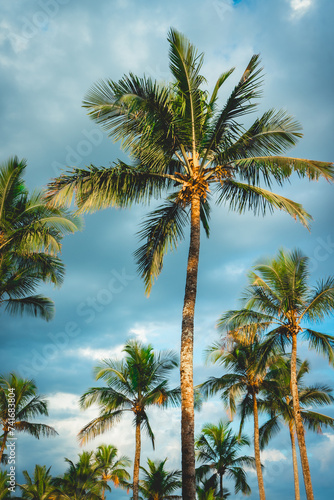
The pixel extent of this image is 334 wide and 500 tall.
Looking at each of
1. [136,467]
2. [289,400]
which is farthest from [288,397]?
[136,467]

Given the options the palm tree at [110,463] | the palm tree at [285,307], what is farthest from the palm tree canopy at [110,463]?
the palm tree at [285,307]

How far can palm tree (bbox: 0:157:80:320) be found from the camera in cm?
1359

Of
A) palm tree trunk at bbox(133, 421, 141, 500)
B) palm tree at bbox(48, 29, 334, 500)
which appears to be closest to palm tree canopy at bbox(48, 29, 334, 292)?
palm tree at bbox(48, 29, 334, 500)

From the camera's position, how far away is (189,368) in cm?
902

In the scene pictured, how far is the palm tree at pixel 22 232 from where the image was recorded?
535 inches

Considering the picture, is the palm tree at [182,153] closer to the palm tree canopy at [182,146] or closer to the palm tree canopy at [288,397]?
the palm tree canopy at [182,146]

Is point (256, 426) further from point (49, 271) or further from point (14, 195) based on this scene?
point (14, 195)

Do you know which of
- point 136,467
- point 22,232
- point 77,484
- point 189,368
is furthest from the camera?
point 77,484

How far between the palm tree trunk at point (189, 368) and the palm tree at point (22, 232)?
4569 mm

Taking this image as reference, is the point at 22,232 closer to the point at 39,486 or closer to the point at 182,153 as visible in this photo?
the point at 182,153

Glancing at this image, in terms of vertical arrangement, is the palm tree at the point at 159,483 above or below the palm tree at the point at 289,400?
below

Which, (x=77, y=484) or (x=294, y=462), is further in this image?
(x=294, y=462)

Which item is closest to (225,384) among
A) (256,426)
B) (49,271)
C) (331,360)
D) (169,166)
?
(256,426)

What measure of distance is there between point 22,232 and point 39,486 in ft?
53.9
